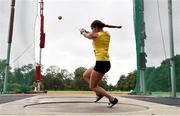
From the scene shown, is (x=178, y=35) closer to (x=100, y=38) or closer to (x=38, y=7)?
(x=100, y=38)

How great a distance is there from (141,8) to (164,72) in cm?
262

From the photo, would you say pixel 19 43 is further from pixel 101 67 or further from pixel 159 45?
pixel 101 67

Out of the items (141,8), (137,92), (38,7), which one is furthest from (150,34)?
(38,7)

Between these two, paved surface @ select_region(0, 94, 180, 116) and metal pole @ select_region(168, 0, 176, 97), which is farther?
metal pole @ select_region(168, 0, 176, 97)

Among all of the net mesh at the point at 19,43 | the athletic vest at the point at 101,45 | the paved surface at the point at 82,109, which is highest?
the net mesh at the point at 19,43

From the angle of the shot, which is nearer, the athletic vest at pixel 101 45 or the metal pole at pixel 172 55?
the athletic vest at pixel 101 45

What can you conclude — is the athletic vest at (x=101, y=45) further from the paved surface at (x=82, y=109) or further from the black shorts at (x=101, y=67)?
the paved surface at (x=82, y=109)

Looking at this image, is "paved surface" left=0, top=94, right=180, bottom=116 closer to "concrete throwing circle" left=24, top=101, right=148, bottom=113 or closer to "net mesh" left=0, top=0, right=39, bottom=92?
"concrete throwing circle" left=24, top=101, right=148, bottom=113

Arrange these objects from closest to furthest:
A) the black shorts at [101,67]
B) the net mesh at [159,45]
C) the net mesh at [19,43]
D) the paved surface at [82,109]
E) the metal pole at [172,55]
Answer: the paved surface at [82,109] → the black shorts at [101,67] → the metal pole at [172,55] → the net mesh at [159,45] → the net mesh at [19,43]

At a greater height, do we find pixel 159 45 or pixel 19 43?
pixel 19 43

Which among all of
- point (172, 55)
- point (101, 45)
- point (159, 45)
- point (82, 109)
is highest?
point (159, 45)

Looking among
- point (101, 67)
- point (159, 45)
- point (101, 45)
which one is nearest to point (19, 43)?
point (159, 45)

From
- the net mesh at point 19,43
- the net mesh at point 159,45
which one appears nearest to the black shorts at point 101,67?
the net mesh at point 159,45

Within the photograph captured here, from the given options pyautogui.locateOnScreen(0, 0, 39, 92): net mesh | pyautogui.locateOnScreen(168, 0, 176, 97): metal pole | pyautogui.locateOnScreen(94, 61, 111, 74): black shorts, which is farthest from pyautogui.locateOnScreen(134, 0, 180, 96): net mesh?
pyautogui.locateOnScreen(0, 0, 39, 92): net mesh
